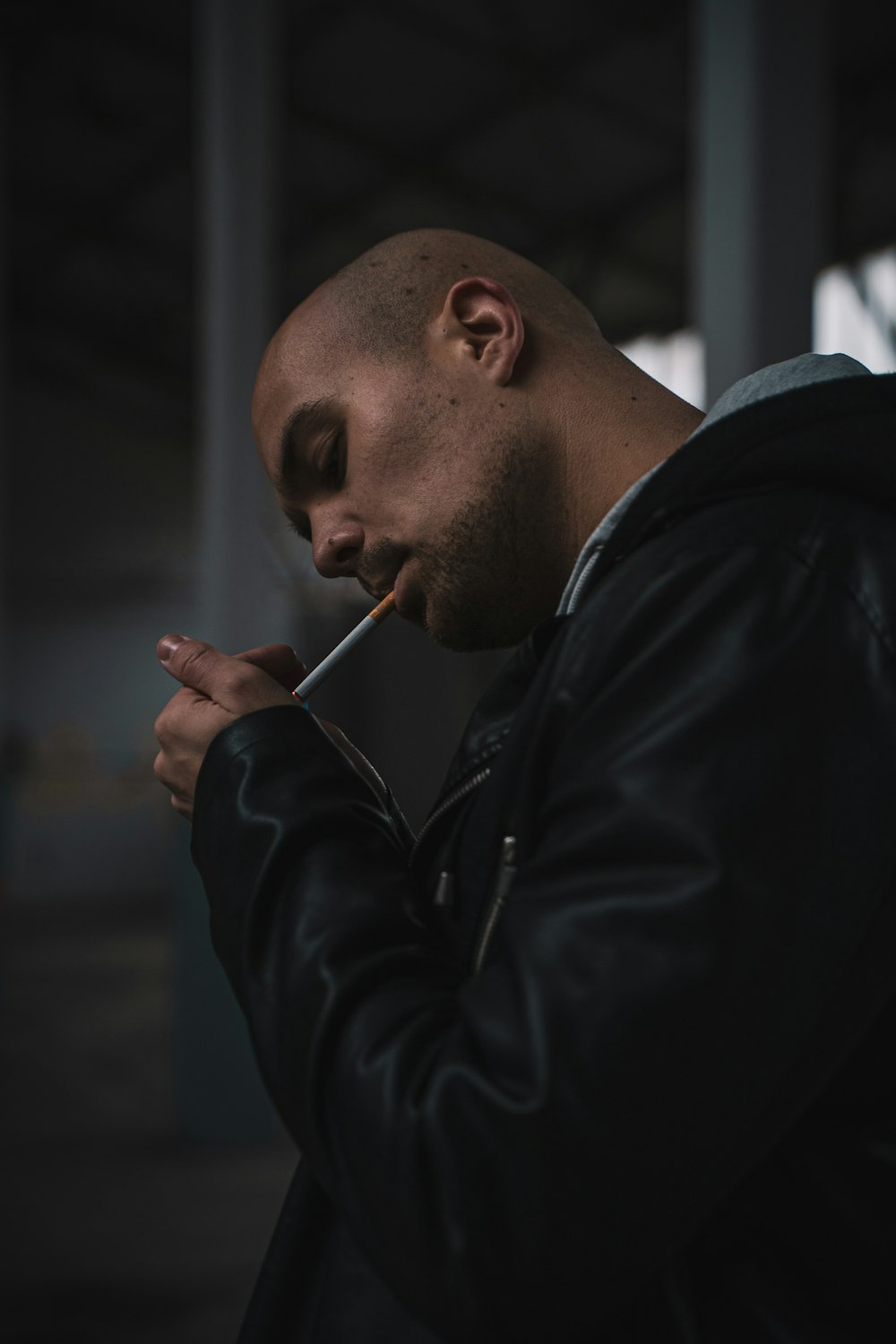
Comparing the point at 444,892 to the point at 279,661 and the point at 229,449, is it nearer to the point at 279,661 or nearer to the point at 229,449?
the point at 279,661

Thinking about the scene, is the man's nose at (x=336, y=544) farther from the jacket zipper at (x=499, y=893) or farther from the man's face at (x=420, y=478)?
the jacket zipper at (x=499, y=893)

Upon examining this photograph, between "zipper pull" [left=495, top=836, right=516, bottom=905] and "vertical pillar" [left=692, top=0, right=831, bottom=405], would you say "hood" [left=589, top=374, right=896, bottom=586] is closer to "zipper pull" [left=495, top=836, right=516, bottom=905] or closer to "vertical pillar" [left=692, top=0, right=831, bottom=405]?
"zipper pull" [left=495, top=836, right=516, bottom=905]

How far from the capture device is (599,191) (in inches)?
450

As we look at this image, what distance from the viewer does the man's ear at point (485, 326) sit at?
1065 mm

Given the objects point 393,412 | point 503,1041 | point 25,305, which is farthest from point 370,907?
point 25,305

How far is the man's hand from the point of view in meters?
0.91

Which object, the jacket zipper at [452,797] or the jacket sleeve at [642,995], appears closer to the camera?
the jacket sleeve at [642,995]

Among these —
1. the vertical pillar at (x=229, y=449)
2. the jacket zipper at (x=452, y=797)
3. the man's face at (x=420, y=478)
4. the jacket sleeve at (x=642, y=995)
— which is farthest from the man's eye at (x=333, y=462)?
the vertical pillar at (x=229, y=449)

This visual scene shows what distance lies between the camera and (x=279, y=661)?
1119 mm

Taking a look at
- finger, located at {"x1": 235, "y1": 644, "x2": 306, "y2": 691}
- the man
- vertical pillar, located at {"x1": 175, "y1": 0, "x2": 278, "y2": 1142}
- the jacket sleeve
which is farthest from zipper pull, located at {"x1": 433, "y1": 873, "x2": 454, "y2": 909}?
vertical pillar, located at {"x1": 175, "y1": 0, "x2": 278, "y2": 1142}

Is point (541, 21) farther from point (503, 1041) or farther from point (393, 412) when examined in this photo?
point (503, 1041)

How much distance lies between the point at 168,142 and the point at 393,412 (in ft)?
39.6

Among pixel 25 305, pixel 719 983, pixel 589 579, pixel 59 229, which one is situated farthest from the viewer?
pixel 25 305

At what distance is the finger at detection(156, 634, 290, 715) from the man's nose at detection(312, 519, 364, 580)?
217 millimetres
